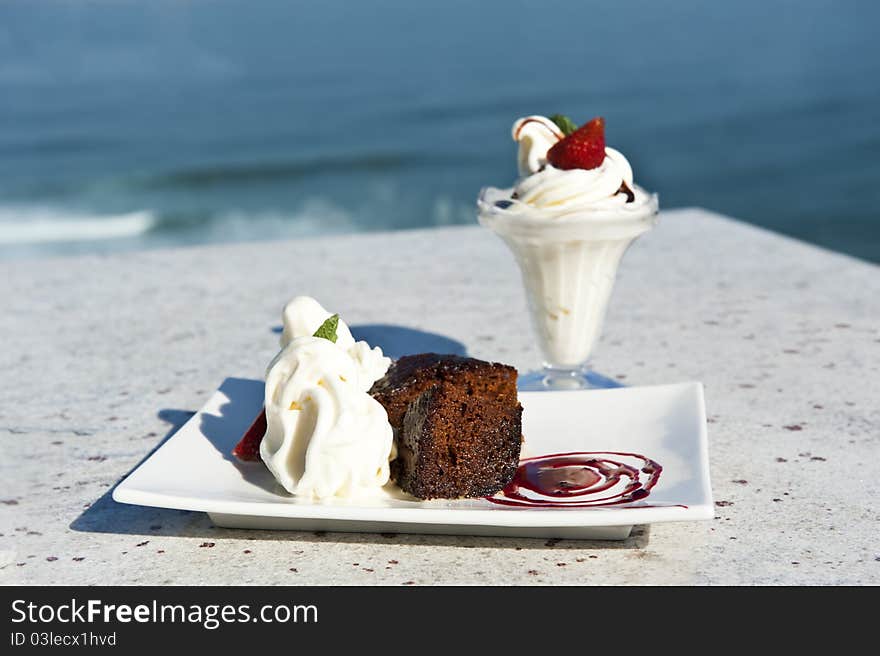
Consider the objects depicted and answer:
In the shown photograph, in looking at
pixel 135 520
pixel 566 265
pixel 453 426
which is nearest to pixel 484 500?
pixel 453 426

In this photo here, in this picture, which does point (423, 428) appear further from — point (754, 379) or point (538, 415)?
point (754, 379)

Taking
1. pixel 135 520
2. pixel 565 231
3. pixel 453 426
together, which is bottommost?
pixel 135 520

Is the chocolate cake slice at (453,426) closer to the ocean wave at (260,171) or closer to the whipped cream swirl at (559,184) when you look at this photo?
the whipped cream swirl at (559,184)

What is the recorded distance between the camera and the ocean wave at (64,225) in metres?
10.6

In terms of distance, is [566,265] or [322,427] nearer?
[322,427]

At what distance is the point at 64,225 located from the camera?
11.0 metres

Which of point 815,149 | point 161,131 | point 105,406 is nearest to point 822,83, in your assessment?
point 815,149

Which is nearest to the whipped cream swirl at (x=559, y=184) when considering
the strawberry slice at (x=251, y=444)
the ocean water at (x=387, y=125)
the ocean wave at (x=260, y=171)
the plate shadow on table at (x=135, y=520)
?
the strawberry slice at (x=251, y=444)

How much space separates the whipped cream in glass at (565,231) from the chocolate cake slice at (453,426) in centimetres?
36

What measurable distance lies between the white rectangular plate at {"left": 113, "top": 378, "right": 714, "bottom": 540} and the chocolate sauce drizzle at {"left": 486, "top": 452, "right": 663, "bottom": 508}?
0.02 m

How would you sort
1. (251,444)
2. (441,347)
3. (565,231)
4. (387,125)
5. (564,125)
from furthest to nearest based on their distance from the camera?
(387,125)
(441,347)
(564,125)
(565,231)
(251,444)

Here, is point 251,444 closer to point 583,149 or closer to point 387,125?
point 583,149

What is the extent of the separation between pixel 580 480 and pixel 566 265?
19.5 inches

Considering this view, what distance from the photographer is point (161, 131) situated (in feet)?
42.0
